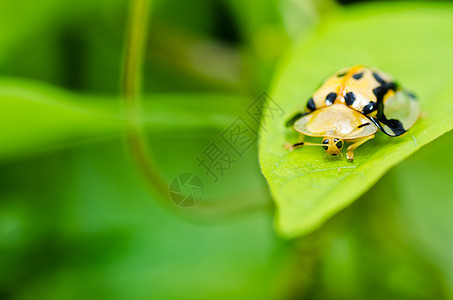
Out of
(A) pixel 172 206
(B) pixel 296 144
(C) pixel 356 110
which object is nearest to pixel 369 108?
(C) pixel 356 110

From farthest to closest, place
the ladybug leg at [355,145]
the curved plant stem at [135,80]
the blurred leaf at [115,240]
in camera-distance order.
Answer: the blurred leaf at [115,240]
the curved plant stem at [135,80]
the ladybug leg at [355,145]

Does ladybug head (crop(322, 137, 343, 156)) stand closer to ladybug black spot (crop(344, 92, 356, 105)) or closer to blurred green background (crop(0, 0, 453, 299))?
ladybug black spot (crop(344, 92, 356, 105))

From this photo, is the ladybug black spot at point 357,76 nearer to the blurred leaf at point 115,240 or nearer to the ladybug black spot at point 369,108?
the ladybug black spot at point 369,108

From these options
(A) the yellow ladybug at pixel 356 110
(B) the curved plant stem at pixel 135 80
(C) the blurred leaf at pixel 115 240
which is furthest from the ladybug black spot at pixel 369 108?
(C) the blurred leaf at pixel 115 240

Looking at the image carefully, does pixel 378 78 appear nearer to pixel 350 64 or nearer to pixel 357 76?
pixel 357 76

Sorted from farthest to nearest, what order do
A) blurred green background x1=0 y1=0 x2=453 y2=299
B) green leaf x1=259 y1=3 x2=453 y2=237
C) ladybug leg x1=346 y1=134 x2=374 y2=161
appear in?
blurred green background x1=0 y1=0 x2=453 y2=299 → ladybug leg x1=346 y1=134 x2=374 y2=161 → green leaf x1=259 y1=3 x2=453 y2=237

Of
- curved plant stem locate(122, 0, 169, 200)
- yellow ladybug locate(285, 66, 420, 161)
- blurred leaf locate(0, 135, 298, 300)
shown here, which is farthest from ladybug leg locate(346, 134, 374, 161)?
blurred leaf locate(0, 135, 298, 300)
